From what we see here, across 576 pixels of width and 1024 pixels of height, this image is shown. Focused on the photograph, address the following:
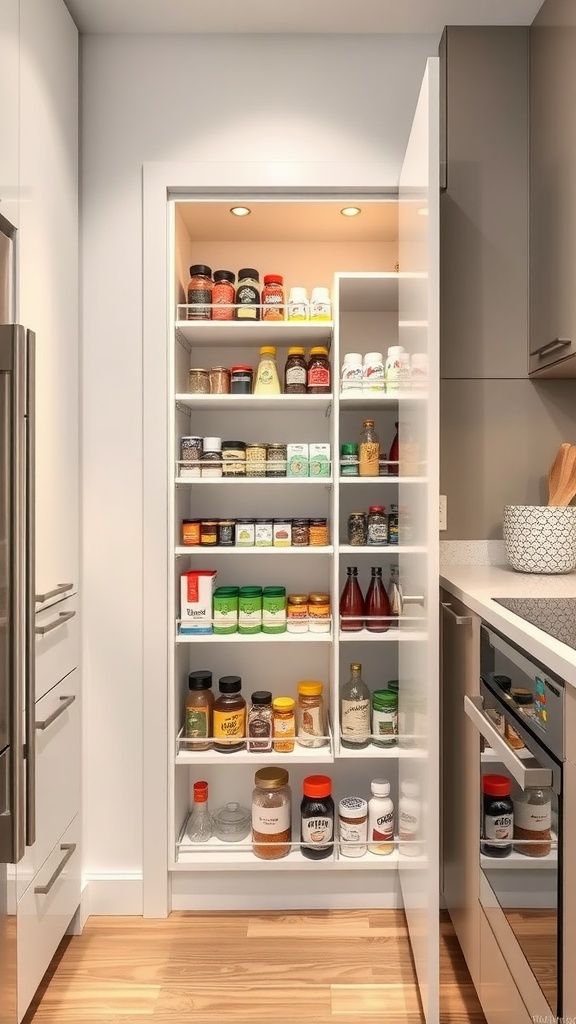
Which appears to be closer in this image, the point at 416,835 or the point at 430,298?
the point at 430,298

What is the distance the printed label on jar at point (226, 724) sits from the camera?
1.93 meters

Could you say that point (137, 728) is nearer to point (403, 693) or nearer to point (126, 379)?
point (403, 693)

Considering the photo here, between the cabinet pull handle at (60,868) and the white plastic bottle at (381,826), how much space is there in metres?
0.81

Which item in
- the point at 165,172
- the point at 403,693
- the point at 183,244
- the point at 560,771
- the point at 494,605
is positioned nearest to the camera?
the point at 560,771

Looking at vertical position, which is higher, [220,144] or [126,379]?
[220,144]

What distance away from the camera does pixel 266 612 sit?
1.94 meters

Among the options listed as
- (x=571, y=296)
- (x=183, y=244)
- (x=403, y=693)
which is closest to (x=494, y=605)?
(x=403, y=693)

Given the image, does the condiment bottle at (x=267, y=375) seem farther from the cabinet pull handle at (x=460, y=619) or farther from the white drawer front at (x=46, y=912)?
the white drawer front at (x=46, y=912)

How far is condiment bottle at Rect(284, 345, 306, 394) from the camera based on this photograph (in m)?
1.94

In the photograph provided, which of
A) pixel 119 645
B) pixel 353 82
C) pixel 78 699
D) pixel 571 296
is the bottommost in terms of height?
pixel 78 699

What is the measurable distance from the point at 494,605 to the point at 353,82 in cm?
151

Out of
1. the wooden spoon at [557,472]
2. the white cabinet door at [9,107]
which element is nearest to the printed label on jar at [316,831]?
the wooden spoon at [557,472]

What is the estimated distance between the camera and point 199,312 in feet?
6.25

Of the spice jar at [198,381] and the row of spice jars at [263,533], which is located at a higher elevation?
the spice jar at [198,381]
